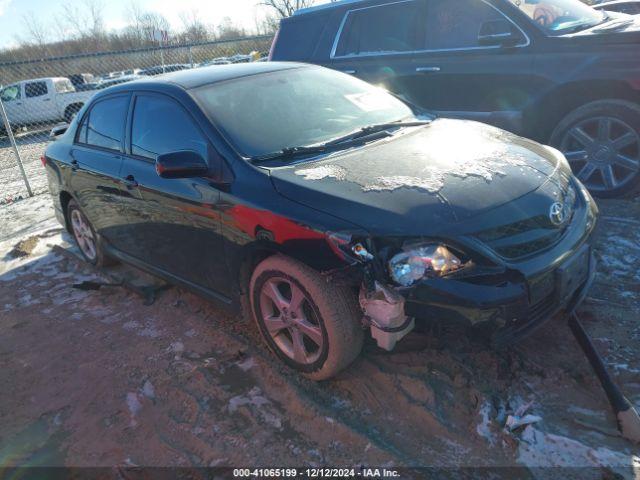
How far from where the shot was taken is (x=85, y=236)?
184 inches

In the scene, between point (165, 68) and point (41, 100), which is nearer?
point (165, 68)

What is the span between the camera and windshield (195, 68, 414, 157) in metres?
2.94

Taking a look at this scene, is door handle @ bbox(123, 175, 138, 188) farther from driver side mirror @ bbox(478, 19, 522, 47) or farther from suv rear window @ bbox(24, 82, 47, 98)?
suv rear window @ bbox(24, 82, 47, 98)

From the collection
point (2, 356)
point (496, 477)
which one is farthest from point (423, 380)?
point (2, 356)

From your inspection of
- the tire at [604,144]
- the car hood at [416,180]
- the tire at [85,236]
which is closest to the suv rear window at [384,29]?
the tire at [604,144]

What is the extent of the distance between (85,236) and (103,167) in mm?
1147

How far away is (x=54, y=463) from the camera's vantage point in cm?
242

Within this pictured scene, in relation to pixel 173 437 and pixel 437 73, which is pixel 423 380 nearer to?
pixel 173 437

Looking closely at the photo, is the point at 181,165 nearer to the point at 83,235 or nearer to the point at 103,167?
the point at 103,167

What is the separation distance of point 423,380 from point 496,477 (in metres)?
0.63

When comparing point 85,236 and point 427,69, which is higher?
point 427,69

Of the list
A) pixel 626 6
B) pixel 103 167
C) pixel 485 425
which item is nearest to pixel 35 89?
pixel 103 167

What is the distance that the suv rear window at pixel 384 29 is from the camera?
205 inches

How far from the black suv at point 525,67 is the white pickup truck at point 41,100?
13.5m
